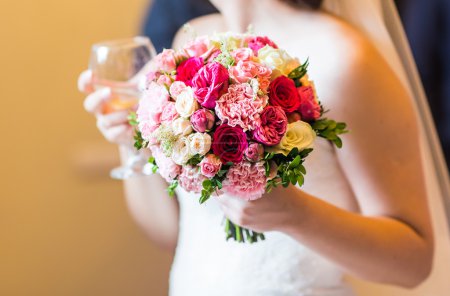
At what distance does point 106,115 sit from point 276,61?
36 cm

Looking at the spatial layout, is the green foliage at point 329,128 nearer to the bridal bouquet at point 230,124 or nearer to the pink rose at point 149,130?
the bridal bouquet at point 230,124

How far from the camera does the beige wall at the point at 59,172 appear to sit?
1.30 m

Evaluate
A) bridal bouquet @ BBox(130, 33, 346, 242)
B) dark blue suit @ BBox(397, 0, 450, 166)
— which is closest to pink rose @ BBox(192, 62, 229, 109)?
bridal bouquet @ BBox(130, 33, 346, 242)

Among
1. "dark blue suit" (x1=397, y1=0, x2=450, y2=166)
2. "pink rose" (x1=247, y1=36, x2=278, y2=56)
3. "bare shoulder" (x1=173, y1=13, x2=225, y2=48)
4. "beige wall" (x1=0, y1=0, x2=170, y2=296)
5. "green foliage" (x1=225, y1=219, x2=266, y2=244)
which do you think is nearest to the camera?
"pink rose" (x1=247, y1=36, x2=278, y2=56)

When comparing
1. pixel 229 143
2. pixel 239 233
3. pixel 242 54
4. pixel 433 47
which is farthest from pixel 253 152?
pixel 433 47

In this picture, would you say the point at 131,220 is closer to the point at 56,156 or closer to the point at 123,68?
the point at 56,156

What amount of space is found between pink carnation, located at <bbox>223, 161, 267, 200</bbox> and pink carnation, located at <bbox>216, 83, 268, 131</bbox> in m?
0.04

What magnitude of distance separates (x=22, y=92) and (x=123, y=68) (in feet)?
1.38

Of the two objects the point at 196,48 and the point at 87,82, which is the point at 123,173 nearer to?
the point at 87,82

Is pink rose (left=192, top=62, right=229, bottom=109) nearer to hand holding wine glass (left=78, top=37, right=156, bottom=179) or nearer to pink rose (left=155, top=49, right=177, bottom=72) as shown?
pink rose (left=155, top=49, right=177, bottom=72)

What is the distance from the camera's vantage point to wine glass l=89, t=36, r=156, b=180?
3.22ft

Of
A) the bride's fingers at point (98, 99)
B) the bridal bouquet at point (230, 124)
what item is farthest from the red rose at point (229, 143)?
the bride's fingers at point (98, 99)

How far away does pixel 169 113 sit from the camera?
2.34 ft

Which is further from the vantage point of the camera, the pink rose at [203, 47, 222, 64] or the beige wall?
the beige wall
